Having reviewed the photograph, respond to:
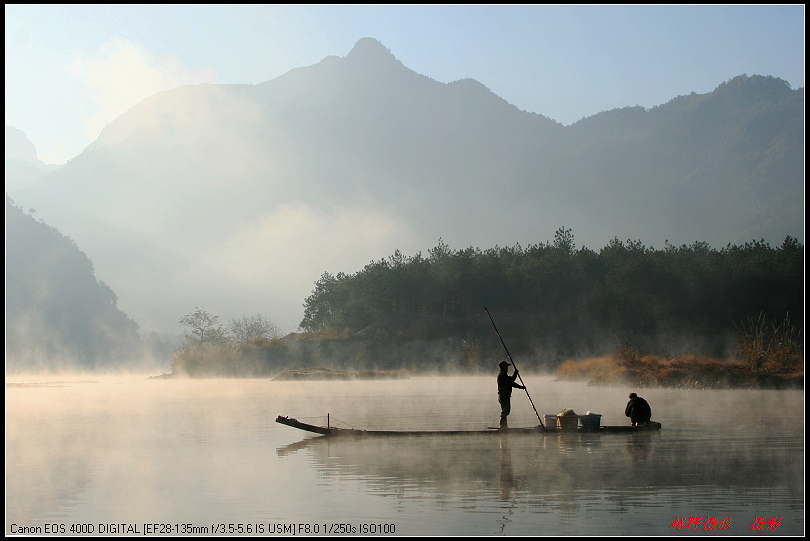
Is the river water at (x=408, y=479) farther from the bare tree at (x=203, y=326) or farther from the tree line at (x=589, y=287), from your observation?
the bare tree at (x=203, y=326)

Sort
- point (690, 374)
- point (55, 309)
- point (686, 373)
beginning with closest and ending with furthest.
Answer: point (690, 374) → point (686, 373) → point (55, 309)

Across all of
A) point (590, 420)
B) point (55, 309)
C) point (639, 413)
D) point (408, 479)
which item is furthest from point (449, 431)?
point (55, 309)

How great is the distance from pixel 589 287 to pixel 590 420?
234 ft

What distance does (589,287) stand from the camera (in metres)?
89.2

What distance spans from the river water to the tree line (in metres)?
48.8

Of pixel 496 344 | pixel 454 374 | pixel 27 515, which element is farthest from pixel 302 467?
pixel 496 344

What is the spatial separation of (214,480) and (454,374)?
56.7 meters

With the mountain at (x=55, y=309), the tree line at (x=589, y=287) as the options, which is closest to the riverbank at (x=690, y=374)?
the tree line at (x=589, y=287)

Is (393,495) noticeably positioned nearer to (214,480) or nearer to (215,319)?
(214,480)

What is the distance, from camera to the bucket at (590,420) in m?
19.6

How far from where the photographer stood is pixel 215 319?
9094cm

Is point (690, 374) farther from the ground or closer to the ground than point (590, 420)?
farther from the ground

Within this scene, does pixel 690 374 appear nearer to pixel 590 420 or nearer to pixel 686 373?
pixel 686 373

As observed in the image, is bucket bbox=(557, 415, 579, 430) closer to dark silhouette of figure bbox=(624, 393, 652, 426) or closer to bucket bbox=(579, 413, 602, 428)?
bucket bbox=(579, 413, 602, 428)
